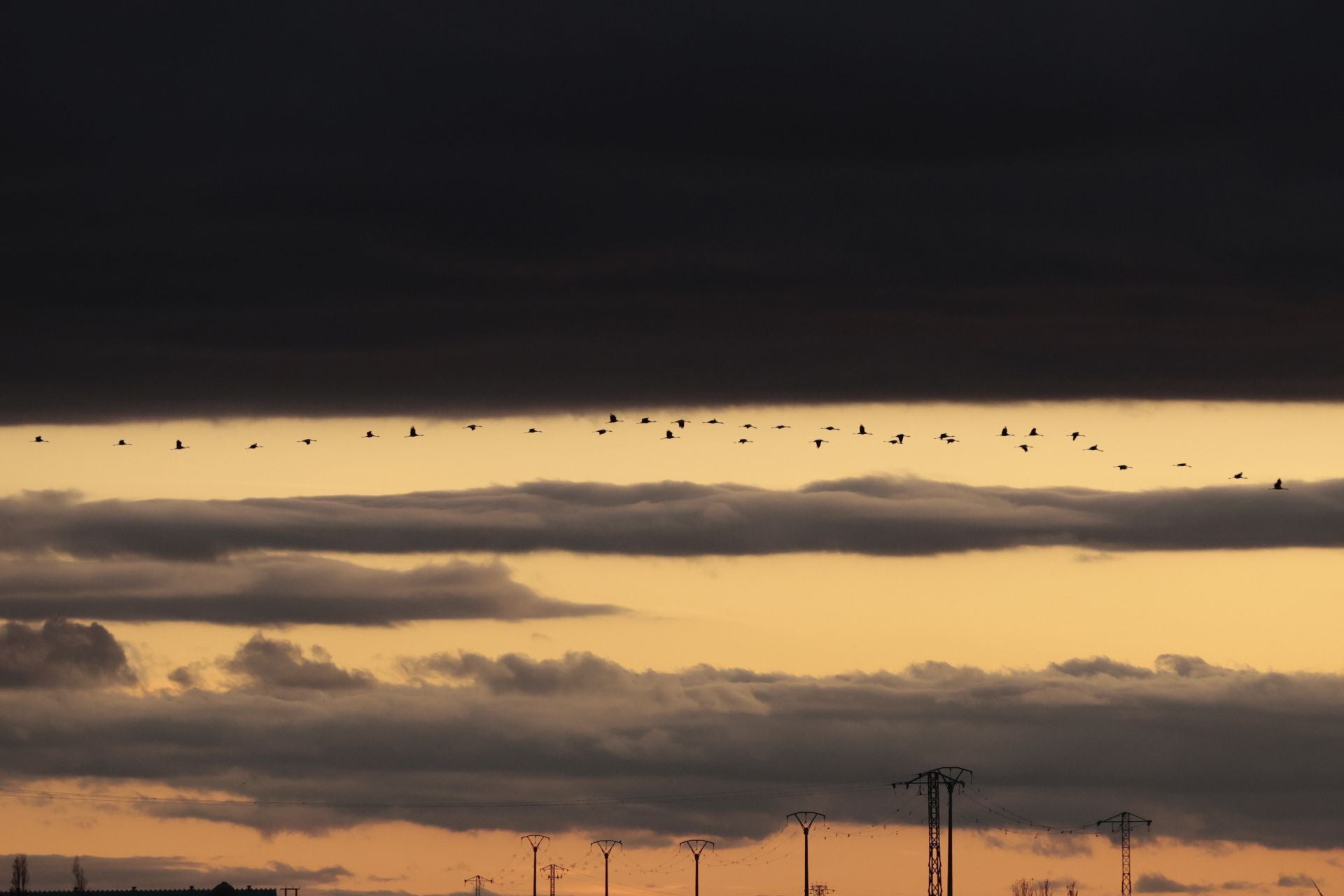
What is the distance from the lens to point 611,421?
182375 mm

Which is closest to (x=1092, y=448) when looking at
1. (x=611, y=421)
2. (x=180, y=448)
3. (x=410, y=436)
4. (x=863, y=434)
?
(x=863, y=434)

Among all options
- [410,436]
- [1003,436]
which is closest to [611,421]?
[410,436]

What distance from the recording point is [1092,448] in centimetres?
19350

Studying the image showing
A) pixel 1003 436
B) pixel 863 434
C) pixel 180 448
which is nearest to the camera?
pixel 1003 436

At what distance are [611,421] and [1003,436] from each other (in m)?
32.6

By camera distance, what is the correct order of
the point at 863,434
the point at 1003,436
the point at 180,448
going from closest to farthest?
the point at 1003,436, the point at 863,434, the point at 180,448

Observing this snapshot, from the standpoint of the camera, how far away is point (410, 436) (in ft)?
577

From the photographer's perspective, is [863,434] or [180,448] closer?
[863,434]

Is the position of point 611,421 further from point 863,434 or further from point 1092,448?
point 1092,448

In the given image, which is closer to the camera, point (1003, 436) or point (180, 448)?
point (1003, 436)

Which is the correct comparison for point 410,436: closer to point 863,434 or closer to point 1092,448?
point 863,434

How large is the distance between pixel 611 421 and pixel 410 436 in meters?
16.9

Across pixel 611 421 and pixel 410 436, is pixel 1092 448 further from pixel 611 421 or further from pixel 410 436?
pixel 410 436

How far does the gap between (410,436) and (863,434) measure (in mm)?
36264
